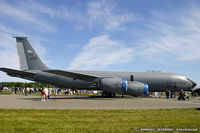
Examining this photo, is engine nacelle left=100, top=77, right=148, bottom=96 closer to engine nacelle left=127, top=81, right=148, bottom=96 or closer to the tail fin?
engine nacelle left=127, top=81, right=148, bottom=96

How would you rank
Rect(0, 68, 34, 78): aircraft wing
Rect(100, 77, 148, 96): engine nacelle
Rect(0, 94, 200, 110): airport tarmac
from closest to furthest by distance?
Rect(0, 94, 200, 110): airport tarmac
Rect(100, 77, 148, 96): engine nacelle
Rect(0, 68, 34, 78): aircraft wing

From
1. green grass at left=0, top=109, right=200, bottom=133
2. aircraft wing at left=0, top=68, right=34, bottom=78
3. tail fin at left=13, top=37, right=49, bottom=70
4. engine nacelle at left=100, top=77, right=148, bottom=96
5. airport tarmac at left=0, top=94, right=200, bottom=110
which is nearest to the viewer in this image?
green grass at left=0, top=109, right=200, bottom=133

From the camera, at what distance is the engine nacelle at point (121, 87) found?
77.5 ft

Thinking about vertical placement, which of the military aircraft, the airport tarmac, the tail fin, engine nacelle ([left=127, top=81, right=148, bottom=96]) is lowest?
the airport tarmac

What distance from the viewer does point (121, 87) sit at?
23.7 meters

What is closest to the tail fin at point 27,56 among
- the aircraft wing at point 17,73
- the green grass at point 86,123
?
the aircraft wing at point 17,73

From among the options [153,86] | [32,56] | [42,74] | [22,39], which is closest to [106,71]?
[153,86]

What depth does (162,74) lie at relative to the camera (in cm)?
2847

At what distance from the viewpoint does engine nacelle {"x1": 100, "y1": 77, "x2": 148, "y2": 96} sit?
930 inches

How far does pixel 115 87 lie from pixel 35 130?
60.0 feet

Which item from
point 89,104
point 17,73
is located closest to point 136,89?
point 89,104

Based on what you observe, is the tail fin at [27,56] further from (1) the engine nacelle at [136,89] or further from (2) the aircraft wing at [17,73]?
(1) the engine nacelle at [136,89]

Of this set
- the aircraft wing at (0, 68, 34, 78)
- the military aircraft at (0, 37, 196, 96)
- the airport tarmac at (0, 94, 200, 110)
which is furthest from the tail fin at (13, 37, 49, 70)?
the airport tarmac at (0, 94, 200, 110)

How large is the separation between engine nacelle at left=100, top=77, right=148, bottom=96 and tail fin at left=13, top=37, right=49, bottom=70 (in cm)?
1047
